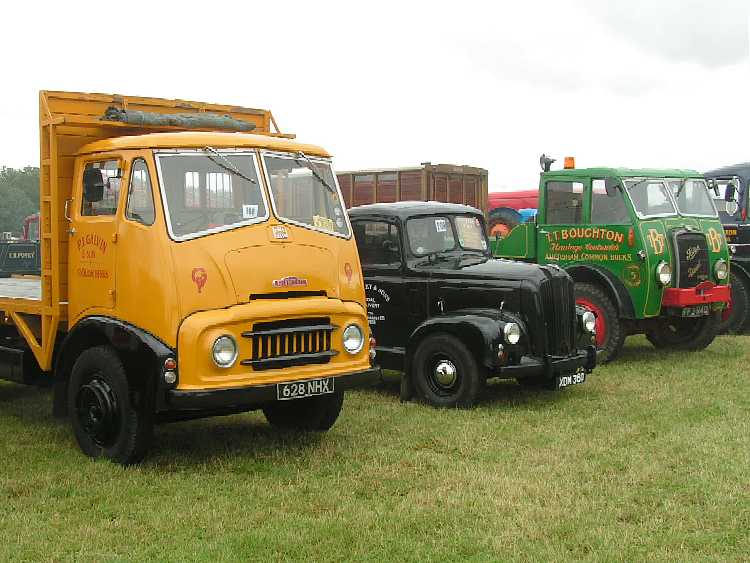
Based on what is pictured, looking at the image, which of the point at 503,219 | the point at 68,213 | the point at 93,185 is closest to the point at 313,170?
the point at 93,185

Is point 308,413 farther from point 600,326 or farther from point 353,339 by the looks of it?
point 600,326

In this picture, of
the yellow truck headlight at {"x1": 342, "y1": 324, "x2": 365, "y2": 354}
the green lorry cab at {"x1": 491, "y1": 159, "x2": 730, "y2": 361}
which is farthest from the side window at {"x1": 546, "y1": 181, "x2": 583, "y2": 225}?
the yellow truck headlight at {"x1": 342, "y1": 324, "x2": 365, "y2": 354}

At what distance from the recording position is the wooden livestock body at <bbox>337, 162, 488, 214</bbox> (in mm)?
19984

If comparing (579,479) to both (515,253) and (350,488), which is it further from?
(515,253)

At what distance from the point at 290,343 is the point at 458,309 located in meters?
2.96

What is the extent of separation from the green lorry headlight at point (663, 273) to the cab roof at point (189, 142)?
5845mm

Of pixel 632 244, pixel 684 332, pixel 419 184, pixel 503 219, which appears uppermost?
pixel 419 184

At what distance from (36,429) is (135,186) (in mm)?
2659

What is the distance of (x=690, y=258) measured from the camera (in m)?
11.9

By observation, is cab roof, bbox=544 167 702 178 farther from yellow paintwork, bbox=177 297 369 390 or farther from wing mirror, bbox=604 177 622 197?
yellow paintwork, bbox=177 297 369 390

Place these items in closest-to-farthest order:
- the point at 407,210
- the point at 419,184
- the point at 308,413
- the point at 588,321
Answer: the point at 308,413 → the point at 588,321 → the point at 407,210 → the point at 419,184

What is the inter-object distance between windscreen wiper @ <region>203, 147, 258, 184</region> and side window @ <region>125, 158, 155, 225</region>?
1.52 feet

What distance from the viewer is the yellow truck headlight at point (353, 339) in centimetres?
726

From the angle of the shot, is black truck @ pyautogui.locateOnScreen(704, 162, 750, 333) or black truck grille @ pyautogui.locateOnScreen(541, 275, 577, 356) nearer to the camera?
black truck grille @ pyautogui.locateOnScreen(541, 275, 577, 356)
